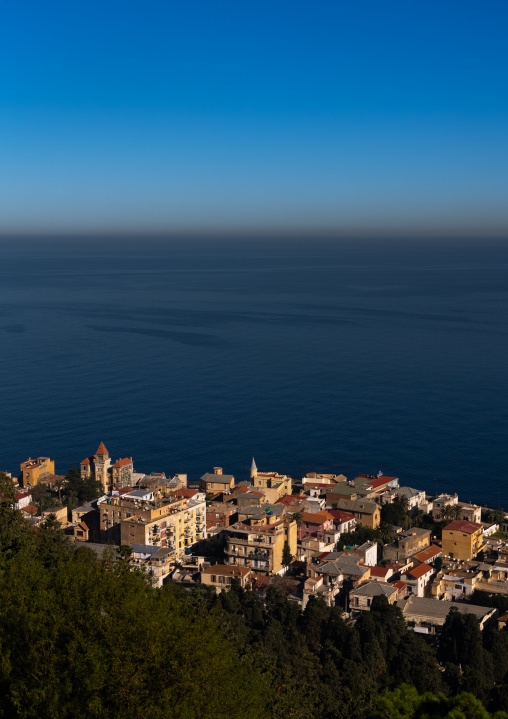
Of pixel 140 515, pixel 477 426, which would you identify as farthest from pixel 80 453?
pixel 477 426

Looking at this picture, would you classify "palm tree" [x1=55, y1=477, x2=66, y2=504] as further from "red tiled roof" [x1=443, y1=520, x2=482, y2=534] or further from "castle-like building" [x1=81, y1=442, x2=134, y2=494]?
"red tiled roof" [x1=443, y1=520, x2=482, y2=534]

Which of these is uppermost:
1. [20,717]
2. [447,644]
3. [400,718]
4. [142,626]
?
[142,626]

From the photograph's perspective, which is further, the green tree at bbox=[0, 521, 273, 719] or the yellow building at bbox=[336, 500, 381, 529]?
the yellow building at bbox=[336, 500, 381, 529]

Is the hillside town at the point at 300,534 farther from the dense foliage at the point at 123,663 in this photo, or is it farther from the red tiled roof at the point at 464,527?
the dense foliage at the point at 123,663

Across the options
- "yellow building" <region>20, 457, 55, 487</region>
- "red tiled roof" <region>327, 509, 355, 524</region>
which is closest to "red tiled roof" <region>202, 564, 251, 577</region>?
"red tiled roof" <region>327, 509, 355, 524</region>

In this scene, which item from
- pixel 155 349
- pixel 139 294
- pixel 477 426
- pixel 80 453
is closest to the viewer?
pixel 80 453

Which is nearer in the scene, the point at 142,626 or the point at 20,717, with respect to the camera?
the point at 20,717

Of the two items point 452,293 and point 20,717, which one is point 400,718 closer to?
point 20,717
